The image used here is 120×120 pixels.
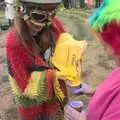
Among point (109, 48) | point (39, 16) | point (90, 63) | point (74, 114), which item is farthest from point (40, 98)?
point (90, 63)

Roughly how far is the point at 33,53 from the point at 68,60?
0.25 meters

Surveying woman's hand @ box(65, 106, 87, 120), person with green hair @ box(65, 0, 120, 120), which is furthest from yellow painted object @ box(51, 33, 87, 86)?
person with green hair @ box(65, 0, 120, 120)

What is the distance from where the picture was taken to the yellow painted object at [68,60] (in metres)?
2.70

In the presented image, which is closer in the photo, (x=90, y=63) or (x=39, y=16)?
(x=39, y=16)

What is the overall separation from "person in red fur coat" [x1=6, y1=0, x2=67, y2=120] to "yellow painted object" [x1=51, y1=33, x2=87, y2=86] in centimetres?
7

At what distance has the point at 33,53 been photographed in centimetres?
274

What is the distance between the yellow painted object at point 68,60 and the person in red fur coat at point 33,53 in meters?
0.07

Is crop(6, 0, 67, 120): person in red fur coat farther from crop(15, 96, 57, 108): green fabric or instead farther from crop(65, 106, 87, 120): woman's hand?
crop(65, 106, 87, 120): woman's hand

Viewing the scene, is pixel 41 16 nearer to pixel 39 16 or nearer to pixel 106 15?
pixel 39 16

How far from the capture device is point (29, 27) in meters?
2.80

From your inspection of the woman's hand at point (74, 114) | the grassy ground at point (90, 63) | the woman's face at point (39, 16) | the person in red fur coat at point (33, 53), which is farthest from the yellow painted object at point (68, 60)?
the grassy ground at point (90, 63)

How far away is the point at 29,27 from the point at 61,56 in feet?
1.06

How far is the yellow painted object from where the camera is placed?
2695 millimetres

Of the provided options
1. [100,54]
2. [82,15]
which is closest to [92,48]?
[100,54]
